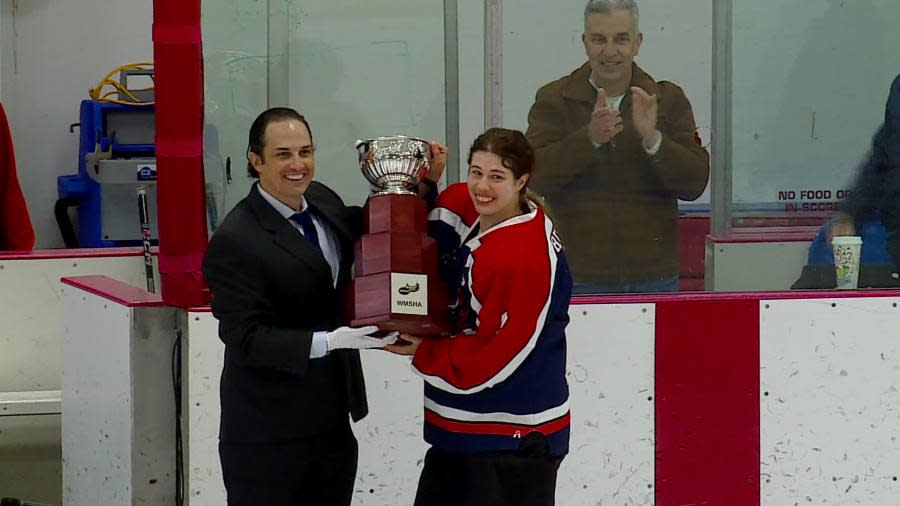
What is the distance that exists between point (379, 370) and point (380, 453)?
0.72 ft

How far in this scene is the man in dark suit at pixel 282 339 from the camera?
250 centimetres

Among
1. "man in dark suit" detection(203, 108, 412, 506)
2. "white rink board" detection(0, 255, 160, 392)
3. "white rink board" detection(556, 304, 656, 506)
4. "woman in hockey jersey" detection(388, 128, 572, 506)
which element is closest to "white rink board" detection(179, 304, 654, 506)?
"white rink board" detection(556, 304, 656, 506)

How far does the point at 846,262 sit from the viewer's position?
142 inches

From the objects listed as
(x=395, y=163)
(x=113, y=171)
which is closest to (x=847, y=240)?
(x=395, y=163)

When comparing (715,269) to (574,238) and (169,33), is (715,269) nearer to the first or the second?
(574,238)

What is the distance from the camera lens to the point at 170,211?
3.23m

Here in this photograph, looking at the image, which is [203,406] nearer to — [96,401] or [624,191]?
[96,401]

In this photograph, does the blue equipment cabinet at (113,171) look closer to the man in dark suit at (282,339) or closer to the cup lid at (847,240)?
the cup lid at (847,240)

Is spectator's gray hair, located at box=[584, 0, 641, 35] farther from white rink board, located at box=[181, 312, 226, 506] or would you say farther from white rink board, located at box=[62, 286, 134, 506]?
white rink board, located at box=[62, 286, 134, 506]

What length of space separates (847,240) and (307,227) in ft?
5.59

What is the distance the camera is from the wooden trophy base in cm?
244

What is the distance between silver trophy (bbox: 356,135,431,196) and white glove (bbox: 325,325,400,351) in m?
0.29

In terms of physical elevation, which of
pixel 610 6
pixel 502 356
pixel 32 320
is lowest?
pixel 32 320

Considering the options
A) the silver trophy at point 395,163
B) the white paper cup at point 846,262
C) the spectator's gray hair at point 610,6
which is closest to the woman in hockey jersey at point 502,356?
the silver trophy at point 395,163
